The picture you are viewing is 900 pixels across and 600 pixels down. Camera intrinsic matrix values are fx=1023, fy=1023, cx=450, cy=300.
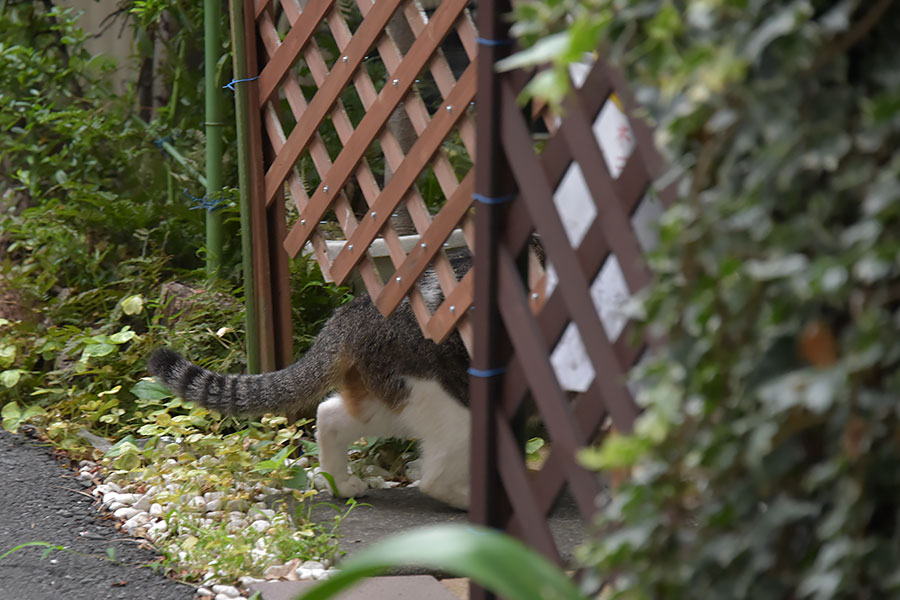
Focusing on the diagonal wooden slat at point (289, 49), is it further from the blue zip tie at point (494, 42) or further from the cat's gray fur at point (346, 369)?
the blue zip tie at point (494, 42)

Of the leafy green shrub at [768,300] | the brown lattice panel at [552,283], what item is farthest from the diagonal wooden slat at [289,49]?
the leafy green shrub at [768,300]

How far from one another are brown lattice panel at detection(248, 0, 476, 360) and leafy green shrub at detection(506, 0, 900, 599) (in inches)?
67.3

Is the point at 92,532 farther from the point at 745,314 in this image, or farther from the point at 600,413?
the point at 745,314

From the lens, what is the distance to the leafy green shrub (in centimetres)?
110

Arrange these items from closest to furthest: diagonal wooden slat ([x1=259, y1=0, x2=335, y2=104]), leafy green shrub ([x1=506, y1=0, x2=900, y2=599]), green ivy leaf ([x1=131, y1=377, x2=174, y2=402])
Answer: leafy green shrub ([x1=506, y1=0, x2=900, y2=599]) < diagonal wooden slat ([x1=259, y1=0, x2=335, y2=104]) < green ivy leaf ([x1=131, y1=377, x2=174, y2=402])

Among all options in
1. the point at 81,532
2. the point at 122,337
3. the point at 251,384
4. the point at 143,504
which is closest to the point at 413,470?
the point at 251,384

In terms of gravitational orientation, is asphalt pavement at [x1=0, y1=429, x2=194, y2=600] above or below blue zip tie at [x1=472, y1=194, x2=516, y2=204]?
below

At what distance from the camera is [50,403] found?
4074mm

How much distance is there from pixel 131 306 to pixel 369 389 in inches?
54.6

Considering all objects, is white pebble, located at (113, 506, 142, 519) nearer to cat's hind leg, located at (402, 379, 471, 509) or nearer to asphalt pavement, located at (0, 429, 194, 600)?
asphalt pavement, located at (0, 429, 194, 600)

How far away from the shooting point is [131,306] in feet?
13.8

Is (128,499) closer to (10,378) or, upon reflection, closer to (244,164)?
(10,378)

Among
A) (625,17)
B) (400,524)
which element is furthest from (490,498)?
(400,524)

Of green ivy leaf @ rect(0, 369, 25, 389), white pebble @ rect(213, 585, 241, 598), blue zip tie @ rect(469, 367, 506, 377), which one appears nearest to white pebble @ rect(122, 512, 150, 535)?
white pebble @ rect(213, 585, 241, 598)
